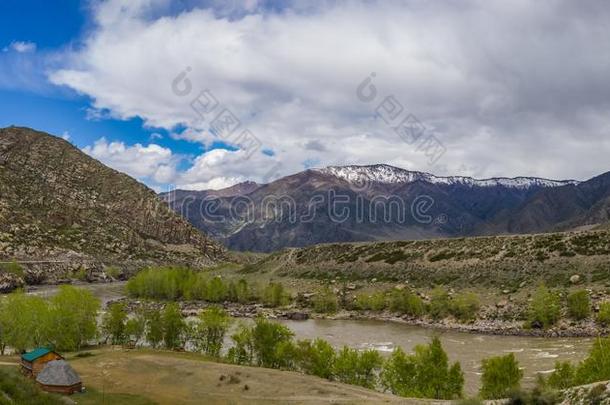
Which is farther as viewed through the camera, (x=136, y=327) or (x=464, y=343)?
(x=464, y=343)

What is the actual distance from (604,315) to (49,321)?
81508mm

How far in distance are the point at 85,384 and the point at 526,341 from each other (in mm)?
63679

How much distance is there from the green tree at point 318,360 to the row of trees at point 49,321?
31712 mm

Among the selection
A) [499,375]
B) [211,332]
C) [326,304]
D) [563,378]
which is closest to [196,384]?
[211,332]

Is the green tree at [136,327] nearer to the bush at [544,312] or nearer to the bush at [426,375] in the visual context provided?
the bush at [426,375]

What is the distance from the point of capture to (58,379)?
1828 inches

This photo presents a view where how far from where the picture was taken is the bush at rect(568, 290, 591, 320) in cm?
8512

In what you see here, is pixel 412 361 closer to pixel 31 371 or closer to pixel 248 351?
pixel 248 351

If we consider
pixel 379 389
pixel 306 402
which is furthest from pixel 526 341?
pixel 306 402

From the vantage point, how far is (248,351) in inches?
2621

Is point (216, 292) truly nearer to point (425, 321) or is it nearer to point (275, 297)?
point (275, 297)

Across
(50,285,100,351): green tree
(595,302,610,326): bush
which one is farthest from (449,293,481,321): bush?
(50,285,100,351): green tree

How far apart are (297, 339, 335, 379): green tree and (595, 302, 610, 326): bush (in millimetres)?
49687

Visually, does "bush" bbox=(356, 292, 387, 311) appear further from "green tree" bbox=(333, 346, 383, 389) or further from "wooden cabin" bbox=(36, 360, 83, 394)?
"wooden cabin" bbox=(36, 360, 83, 394)
